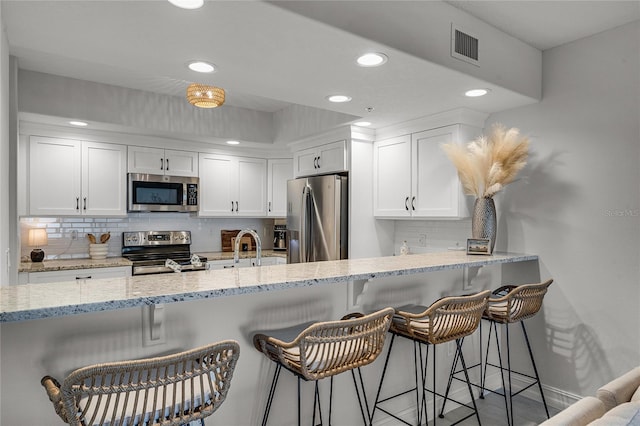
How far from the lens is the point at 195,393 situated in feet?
4.39

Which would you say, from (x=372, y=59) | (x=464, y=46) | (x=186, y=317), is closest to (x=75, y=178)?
(x=186, y=317)

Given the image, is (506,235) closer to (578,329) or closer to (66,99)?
(578,329)

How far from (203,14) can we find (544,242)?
8.91 feet

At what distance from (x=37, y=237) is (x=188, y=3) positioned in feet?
11.2

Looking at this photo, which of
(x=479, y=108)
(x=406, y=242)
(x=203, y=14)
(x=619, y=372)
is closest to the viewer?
(x=203, y=14)

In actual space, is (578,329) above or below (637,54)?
below

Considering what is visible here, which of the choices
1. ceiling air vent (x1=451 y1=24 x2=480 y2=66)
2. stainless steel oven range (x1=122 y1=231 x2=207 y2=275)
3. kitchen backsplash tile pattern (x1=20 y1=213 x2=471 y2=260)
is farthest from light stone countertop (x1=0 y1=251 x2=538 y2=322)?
stainless steel oven range (x1=122 y1=231 x2=207 y2=275)

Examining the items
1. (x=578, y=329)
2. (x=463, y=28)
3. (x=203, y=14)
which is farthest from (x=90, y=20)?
(x=578, y=329)

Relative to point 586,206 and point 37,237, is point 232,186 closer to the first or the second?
point 37,237

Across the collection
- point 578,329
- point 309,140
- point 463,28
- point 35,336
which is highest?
point 463,28

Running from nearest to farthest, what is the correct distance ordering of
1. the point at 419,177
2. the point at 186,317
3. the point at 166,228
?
the point at 186,317, the point at 419,177, the point at 166,228

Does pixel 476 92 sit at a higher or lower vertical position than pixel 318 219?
higher

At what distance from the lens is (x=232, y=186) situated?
189 inches

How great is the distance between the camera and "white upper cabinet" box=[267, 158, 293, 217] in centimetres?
504
